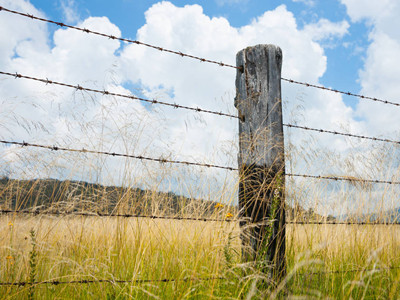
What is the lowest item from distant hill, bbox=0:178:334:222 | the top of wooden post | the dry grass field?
the dry grass field

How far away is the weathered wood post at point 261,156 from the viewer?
241 cm

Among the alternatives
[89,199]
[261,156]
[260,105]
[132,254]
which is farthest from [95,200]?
[260,105]

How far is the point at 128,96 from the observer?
268 cm

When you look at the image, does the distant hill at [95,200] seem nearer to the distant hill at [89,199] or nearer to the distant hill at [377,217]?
the distant hill at [89,199]

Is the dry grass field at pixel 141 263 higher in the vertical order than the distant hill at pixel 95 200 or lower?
lower

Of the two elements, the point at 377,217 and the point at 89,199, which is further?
the point at 377,217

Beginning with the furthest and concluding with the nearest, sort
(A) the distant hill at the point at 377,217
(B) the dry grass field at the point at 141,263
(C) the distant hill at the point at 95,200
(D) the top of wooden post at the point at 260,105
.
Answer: (A) the distant hill at the point at 377,217
(D) the top of wooden post at the point at 260,105
(C) the distant hill at the point at 95,200
(B) the dry grass field at the point at 141,263

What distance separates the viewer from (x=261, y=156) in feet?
8.22

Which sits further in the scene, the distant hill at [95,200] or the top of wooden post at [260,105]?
the top of wooden post at [260,105]

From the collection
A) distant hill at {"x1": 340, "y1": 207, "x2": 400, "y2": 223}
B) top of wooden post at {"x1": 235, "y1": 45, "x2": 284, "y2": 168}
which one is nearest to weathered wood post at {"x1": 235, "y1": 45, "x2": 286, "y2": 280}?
top of wooden post at {"x1": 235, "y1": 45, "x2": 284, "y2": 168}

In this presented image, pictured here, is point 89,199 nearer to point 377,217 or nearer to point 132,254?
point 132,254

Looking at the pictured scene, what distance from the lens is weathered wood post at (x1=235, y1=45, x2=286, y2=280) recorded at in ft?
7.91

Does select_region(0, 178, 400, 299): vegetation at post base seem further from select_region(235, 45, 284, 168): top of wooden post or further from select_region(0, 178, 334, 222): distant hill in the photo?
select_region(235, 45, 284, 168): top of wooden post

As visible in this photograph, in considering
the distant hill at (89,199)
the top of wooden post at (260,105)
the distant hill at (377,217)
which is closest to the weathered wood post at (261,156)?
the top of wooden post at (260,105)
